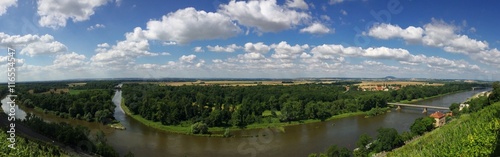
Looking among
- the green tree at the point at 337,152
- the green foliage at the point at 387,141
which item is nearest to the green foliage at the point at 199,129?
the green tree at the point at 337,152

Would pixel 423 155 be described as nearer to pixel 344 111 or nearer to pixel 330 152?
pixel 330 152

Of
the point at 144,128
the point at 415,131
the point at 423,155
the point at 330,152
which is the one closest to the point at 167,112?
the point at 144,128

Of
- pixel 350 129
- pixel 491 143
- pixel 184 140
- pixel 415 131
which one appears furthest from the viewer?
pixel 350 129

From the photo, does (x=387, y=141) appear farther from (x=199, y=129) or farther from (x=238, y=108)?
→ (x=238, y=108)

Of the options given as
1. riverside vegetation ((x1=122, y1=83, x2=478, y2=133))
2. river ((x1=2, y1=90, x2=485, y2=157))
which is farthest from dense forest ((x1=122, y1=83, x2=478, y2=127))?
river ((x1=2, y1=90, x2=485, y2=157))

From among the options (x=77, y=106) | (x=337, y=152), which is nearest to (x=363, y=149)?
(x=337, y=152)

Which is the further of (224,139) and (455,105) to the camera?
(455,105)

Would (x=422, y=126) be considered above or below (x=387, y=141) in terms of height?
above

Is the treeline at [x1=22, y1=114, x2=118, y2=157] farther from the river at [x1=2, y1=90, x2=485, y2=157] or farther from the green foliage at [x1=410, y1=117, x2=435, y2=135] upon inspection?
the green foliage at [x1=410, y1=117, x2=435, y2=135]
